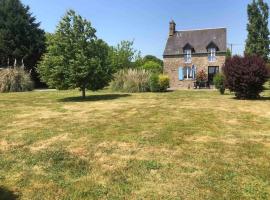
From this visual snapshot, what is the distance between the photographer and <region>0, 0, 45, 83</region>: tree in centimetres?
3322

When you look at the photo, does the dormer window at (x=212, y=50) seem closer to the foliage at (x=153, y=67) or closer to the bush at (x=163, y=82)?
the foliage at (x=153, y=67)

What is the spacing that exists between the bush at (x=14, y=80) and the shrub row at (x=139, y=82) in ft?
22.9

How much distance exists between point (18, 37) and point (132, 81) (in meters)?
19.4

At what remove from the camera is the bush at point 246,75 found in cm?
1367

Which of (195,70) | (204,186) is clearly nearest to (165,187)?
(204,186)

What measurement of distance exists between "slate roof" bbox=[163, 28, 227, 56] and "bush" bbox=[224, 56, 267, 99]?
18685 mm

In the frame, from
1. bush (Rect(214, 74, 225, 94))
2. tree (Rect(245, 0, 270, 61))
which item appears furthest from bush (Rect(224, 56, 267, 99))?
tree (Rect(245, 0, 270, 61))

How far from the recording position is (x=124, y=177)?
462cm

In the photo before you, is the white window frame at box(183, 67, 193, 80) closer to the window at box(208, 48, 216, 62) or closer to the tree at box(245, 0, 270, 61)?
the window at box(208, 48, 216, 62)

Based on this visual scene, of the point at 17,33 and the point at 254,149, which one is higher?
the point at 17,33

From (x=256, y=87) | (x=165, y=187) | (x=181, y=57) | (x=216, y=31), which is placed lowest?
(x=165, y=187)

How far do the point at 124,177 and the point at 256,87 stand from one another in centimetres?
1095

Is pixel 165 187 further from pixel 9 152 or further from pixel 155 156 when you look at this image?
pixel 9 152

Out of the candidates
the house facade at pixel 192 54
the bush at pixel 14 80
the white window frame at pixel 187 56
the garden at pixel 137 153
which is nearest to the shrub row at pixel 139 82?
the bush at pixel 14 80
